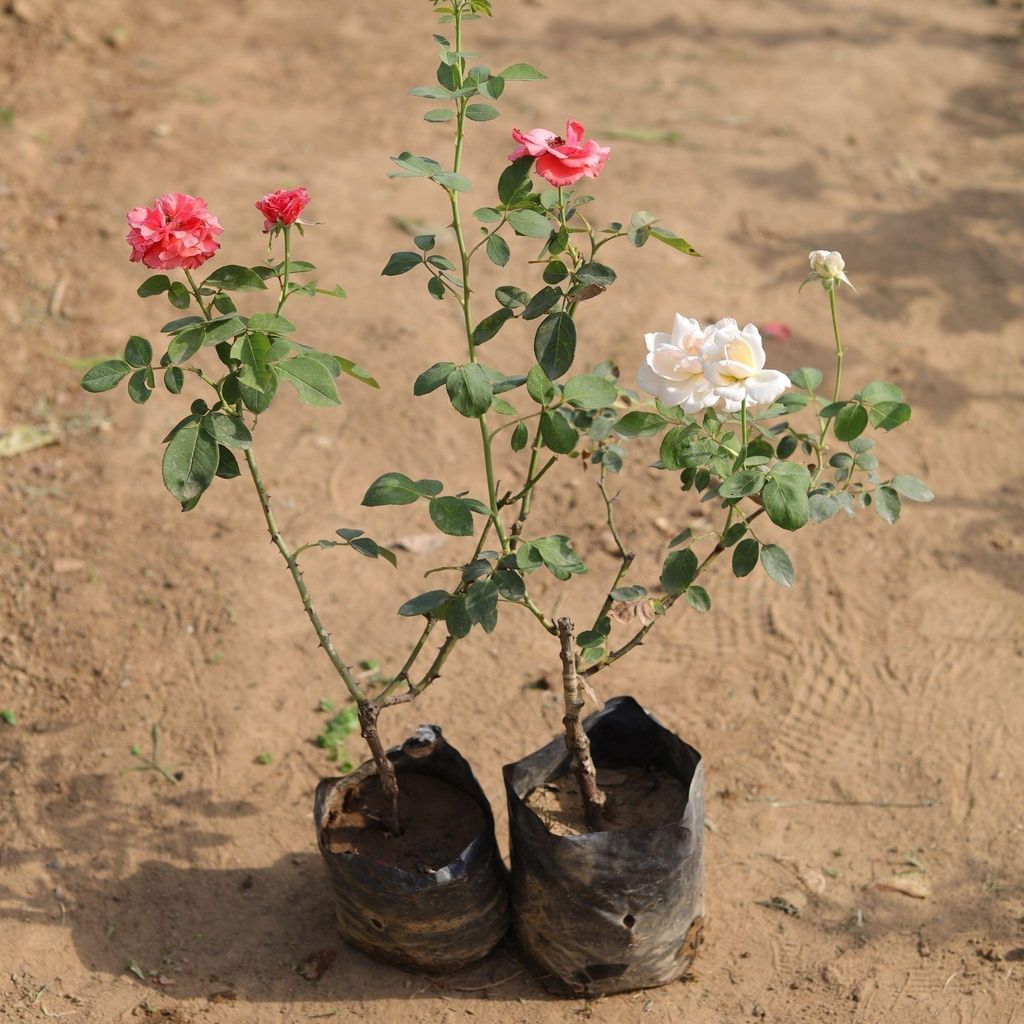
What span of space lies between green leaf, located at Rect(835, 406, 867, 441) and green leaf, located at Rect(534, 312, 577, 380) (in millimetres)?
503

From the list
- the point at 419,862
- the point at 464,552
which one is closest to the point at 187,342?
the point at 419,862

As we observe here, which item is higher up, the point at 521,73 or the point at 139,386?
the point at 521,73

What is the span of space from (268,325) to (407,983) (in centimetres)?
148

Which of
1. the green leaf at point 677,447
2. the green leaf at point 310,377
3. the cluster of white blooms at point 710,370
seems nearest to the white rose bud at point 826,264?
the cluster of white blooms at point 710,370

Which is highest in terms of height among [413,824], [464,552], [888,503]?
[888,503]

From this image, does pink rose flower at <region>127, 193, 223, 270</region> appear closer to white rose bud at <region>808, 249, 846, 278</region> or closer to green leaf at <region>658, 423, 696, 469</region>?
green leaf at <region>658, 423, 696, 469</region>

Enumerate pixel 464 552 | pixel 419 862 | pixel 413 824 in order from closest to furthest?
pixel 419 862
pixel 413 824
pixel 464 552

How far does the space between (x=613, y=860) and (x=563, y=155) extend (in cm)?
131

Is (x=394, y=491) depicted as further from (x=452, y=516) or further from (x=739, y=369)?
(x=739, y=369)

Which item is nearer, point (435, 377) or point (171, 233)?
point (171, 233)

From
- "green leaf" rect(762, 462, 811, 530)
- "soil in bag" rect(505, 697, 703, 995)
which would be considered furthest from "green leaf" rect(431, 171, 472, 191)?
"soil in bag" rect(505, 697, 703, 995)

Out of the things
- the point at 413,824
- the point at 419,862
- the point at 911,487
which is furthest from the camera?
the point at 413,824

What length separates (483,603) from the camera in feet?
7.26

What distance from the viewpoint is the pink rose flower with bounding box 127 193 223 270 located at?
6.67ft
